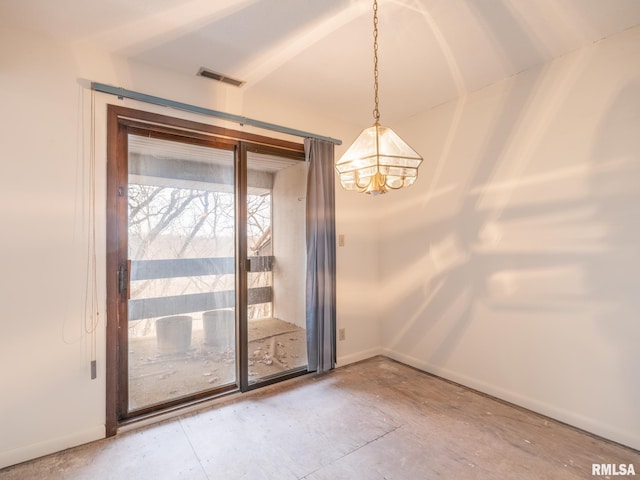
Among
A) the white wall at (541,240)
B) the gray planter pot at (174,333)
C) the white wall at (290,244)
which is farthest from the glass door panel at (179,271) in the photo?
the white wall at (541,240)

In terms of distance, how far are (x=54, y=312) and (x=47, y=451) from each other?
84 centimetres

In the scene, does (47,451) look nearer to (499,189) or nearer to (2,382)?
(2,382)

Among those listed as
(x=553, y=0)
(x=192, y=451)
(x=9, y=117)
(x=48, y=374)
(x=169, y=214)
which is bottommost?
(x=192, y=451)

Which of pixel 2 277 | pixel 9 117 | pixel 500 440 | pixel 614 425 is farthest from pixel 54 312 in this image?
→ pixel 614 425

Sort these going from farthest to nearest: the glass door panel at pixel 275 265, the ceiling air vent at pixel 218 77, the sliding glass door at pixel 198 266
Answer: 1. the glass door panel at pixel 275 265
2. the ceiling air vent at pixel 218 77
3. the sliding glass door at pixel 198 266

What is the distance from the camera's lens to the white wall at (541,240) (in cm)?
195

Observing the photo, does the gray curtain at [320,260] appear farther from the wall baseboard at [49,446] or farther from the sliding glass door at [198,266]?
the wall baseboard at [49,446]

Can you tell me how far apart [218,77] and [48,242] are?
1.68 metres

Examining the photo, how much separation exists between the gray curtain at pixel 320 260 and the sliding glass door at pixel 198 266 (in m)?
0.15

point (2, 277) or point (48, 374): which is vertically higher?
point (2, 277)

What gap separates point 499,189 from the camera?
252cm

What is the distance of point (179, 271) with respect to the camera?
2.40 meters

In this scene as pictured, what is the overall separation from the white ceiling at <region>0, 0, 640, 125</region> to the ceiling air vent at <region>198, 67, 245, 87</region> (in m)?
0.05

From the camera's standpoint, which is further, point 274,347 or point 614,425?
point 274,347
